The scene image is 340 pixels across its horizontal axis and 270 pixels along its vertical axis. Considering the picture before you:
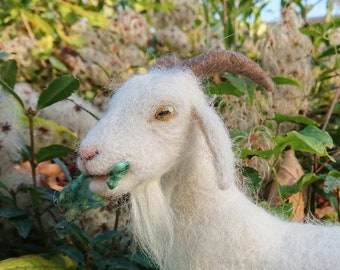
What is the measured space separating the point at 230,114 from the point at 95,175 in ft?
2.12

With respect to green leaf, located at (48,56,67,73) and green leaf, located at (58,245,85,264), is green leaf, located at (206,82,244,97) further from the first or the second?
green leaf, located at (48,56,67,73)

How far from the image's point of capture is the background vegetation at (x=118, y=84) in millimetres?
895

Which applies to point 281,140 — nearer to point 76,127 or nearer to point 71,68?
point 76,127

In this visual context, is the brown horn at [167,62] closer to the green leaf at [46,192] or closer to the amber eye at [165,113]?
the amber eye at [165,113]

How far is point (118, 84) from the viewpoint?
30.1 inches

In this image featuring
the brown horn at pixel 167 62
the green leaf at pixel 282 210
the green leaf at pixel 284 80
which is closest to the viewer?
the brown horn at pixel 167 62

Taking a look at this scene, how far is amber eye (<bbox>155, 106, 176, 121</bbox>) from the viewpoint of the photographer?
0.63 metres

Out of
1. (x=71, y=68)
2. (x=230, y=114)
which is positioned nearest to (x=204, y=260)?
(x=230, y=114)

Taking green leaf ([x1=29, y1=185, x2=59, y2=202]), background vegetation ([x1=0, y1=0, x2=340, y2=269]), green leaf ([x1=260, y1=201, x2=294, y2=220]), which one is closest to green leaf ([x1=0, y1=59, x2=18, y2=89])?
background vegetation ([x1=0, y1=0, x2=340, y2=269])

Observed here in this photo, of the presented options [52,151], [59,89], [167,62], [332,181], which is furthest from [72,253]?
[332,181]

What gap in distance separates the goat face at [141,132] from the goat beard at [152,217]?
0.03 meters

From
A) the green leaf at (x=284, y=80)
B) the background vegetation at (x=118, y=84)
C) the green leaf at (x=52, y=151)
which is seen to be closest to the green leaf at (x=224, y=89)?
the background vegetation at (x=118, y=84)

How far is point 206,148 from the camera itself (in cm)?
67

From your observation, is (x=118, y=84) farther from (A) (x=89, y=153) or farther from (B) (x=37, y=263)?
(B) (x=37, y=263)
